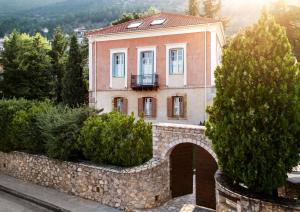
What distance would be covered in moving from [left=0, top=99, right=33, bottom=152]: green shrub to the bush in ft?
17.6

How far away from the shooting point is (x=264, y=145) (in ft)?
25.2

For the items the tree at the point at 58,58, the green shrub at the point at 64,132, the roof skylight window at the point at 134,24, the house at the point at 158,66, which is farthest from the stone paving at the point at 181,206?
the tree at the point at 58,58

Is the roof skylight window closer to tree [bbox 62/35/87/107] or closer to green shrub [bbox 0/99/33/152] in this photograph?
tree [bbox 62/35/87/107]

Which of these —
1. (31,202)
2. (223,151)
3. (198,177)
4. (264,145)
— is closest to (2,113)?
(31,202)

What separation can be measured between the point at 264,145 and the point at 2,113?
47.3 feet

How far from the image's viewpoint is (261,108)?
7684 mm

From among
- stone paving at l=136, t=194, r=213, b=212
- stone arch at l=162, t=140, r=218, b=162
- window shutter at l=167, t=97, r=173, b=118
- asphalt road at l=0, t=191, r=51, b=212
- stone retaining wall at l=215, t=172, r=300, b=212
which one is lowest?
asphalt road at l=0, t=191, r=51, b=212

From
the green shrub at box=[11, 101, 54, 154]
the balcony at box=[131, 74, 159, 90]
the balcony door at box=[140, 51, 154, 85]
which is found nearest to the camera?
the green shrub at box=[11, 101, 54, 154]

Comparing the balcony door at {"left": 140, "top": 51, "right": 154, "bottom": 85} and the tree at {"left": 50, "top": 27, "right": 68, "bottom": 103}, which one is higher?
the tree at {"left": 50, "top": 27, "right": 68, "bottom": 103}

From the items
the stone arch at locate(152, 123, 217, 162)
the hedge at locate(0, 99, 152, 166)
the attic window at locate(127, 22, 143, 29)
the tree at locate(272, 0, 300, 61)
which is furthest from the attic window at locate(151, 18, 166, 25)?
the tree at locate(272, 0, 300, 61)

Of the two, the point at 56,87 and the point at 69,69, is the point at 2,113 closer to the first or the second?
the point at 69,69

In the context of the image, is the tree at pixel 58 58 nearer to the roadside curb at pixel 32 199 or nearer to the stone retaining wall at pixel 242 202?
the roadside curb at pixel 32 199

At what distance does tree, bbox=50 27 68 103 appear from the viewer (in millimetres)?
36094

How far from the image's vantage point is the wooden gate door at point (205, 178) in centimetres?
1143
